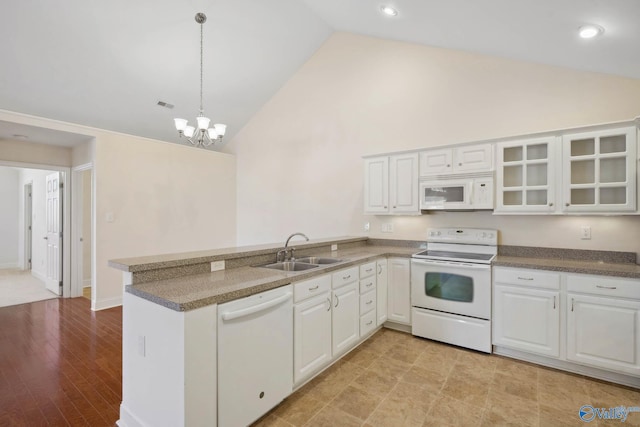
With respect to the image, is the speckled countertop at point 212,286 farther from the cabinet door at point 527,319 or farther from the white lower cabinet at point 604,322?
the white lower cabinet at point 604,322

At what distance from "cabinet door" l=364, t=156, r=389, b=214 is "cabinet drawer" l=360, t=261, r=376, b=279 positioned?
85cm

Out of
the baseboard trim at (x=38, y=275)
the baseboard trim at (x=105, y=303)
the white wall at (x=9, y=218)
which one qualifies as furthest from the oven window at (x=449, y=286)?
the white wall at (x=9, y=218)

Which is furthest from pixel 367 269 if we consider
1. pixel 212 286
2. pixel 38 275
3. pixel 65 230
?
pixel 38 275

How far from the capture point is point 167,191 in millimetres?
5023

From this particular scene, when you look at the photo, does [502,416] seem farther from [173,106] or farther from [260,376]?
[173,106]

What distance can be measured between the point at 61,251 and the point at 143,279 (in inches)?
165

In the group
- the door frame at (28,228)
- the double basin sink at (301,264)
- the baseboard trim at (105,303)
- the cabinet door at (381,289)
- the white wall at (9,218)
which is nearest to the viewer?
the double basin sink at (301,264)

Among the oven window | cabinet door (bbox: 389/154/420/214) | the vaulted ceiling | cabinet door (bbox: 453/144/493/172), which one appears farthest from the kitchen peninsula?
the vaulted ceiling

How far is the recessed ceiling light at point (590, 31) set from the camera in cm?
197

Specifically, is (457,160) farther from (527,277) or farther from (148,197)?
(148,197)

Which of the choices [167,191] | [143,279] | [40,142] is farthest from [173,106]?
[143,279]

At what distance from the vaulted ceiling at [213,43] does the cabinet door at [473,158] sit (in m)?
0.94

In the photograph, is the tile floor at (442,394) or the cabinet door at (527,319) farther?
the cabinet door at (527,319)

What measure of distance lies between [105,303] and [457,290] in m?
4.59
